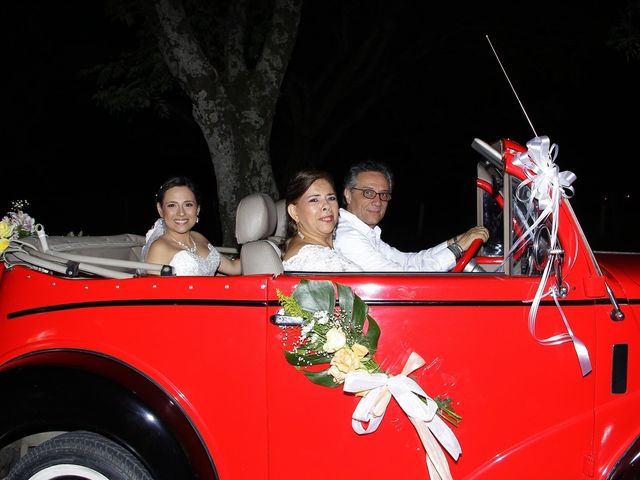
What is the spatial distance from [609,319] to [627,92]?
73.2 feet

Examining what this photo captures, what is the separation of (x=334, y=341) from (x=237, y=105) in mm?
4936

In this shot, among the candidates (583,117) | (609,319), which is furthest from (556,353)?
(583,117)

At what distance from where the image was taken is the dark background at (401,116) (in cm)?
1212

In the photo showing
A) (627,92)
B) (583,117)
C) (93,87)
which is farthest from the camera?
(583,117)

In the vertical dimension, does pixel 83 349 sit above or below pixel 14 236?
below

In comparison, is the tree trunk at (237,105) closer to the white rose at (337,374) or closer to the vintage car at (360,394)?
the vintage car at (360,394)

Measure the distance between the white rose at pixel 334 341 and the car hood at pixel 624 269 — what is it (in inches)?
43.0

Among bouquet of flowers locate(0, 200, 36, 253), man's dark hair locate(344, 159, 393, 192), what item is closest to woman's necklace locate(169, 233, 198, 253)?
bouquet of flowers locate(0, 200, 36, 253)

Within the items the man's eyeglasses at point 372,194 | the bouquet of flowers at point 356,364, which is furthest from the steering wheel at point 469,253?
the bouquet of flowers at point 356,364

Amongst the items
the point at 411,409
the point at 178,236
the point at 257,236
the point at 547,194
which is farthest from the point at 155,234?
the point at 547,194

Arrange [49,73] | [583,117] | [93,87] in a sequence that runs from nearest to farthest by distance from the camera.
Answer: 1. [49,73]
2. [93,87]
3. [583,117]

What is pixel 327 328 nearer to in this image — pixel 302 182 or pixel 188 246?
pixel 302 182

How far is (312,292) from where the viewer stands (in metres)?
2.29

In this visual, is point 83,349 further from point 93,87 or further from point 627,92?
point 627,92
